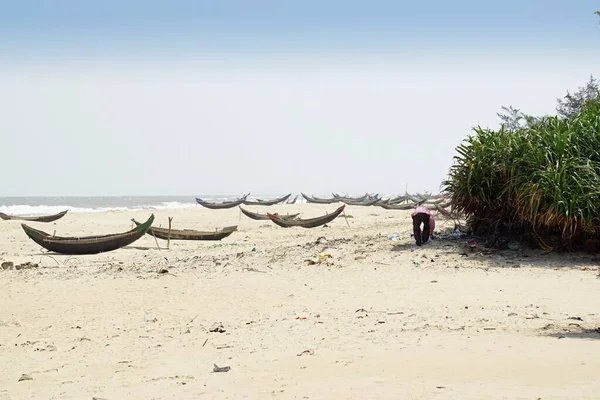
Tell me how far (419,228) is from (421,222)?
0.12 meters

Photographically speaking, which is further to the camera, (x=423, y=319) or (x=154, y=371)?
(x=423, y=319)

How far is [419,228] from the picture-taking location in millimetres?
12781

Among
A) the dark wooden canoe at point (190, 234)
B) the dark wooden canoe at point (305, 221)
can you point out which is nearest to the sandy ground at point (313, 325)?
the dark wooden canoe at point (190, 234)

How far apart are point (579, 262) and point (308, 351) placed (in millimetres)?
6574

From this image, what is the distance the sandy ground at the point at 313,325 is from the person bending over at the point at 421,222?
28 cm

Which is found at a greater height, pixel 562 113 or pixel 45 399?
pixel 562 113

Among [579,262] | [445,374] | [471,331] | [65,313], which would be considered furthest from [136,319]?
[579,262]

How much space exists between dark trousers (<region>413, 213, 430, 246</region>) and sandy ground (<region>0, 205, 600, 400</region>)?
25 centimetres

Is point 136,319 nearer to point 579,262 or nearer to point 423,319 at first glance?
point 423,319

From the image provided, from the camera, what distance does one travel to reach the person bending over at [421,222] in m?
12.7

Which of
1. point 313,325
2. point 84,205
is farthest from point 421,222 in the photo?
point 84,205

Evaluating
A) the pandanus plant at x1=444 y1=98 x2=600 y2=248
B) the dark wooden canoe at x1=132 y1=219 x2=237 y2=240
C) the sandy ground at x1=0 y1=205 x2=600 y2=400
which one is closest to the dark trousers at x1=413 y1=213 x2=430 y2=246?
the sandy ground at x1=0 y1=205 x2=600 y2=400

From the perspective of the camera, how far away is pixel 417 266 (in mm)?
11227

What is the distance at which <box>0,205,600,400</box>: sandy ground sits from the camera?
519 centimetres
